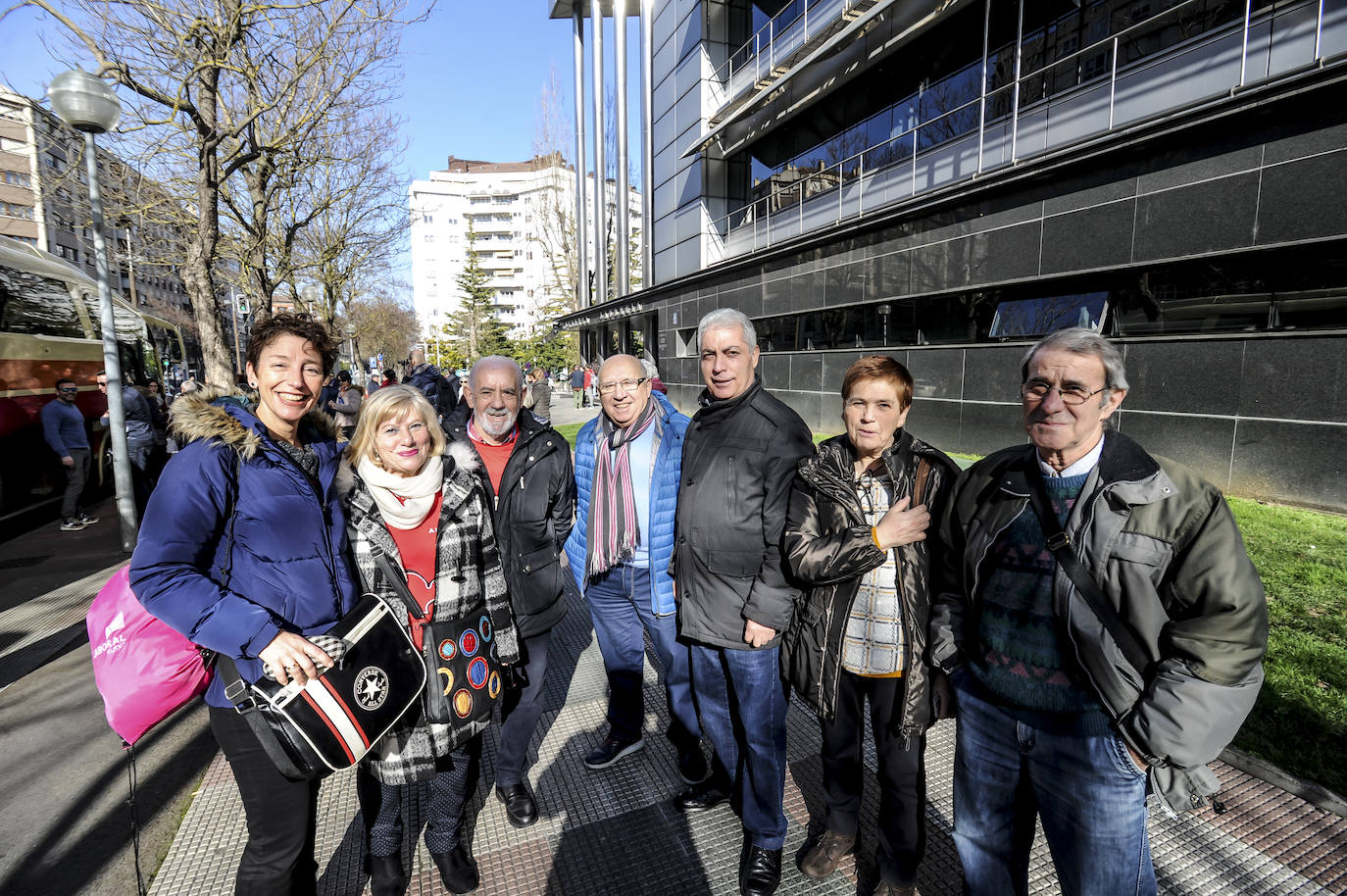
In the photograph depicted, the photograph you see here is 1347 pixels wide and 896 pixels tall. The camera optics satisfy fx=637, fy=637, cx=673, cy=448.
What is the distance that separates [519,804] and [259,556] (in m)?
1.68

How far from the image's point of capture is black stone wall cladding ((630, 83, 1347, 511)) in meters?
6.77

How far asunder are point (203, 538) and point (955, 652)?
7.76 feet

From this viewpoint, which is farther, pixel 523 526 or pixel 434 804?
pixel 523 526

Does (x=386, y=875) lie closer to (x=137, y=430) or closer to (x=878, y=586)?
(x=878, y=586)

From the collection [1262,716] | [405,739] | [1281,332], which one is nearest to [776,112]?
[1281,332]

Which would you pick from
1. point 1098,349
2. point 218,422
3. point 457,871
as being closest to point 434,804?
point 457,871

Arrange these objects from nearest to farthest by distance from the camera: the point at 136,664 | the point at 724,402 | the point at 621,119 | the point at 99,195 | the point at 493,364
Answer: the point at 136,664 < the point at 724,402 < the point at 493,364 < the point at 99,195 < the point at 621,119

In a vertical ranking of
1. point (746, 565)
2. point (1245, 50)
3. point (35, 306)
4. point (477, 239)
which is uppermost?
point (477, 239)

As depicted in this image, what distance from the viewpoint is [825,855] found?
2523 mm

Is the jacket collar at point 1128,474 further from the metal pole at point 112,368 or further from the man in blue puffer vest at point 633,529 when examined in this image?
the metal pole at point 112,368

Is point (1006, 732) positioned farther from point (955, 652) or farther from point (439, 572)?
point (439, 572)

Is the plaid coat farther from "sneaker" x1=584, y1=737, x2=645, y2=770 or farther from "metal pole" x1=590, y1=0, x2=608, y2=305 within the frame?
"metal pole" x1=590, y1=0, x2=608, y2=305

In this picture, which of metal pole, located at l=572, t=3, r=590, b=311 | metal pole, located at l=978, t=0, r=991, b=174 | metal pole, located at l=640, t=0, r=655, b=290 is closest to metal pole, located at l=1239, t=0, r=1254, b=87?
metal pole, located at l=978, t=0, r=991, b=174

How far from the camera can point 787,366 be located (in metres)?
15.8
